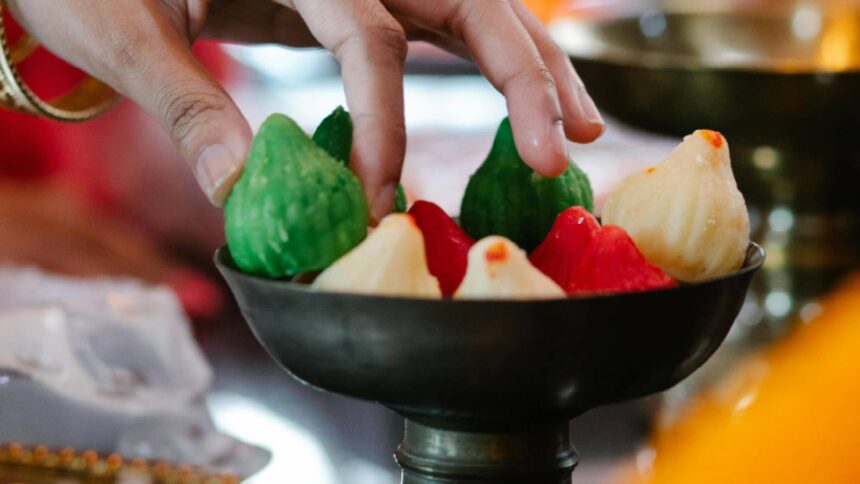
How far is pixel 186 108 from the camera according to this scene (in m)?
0.63

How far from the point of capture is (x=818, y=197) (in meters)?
1.19

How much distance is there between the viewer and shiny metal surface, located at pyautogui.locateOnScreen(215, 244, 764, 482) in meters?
0.42

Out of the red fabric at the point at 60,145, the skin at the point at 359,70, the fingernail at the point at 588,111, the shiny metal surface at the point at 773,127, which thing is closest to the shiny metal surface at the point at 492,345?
the skin at the point at 359,70

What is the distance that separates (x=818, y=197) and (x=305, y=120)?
1150mm

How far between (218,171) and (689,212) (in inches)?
8.9

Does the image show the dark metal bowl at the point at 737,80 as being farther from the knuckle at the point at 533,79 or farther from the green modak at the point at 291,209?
the green modak at the point at 291,209

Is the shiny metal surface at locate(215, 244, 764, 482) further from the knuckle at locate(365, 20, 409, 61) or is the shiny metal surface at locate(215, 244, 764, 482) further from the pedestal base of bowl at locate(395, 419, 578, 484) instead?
the knuckle at locate(365, 20, 409, 61)

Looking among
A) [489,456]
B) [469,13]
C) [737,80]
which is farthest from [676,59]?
[489,456]

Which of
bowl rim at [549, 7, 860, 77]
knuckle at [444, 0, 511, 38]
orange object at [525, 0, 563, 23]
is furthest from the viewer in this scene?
orange object at [525, 0, 563, 23]

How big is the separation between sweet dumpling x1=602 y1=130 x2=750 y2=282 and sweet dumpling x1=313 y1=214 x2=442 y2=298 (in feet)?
0.42

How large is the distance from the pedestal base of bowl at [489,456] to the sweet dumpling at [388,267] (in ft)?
0.27

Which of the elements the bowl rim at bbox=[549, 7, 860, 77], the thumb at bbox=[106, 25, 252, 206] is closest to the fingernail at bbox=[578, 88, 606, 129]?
the thumb at bbox=[106, 25, 252, 206]

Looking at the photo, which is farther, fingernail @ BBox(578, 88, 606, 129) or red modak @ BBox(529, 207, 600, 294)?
fingernail @ BBox(578, 88, 606, 129)

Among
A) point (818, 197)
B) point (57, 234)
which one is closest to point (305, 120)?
point (57, 234)
